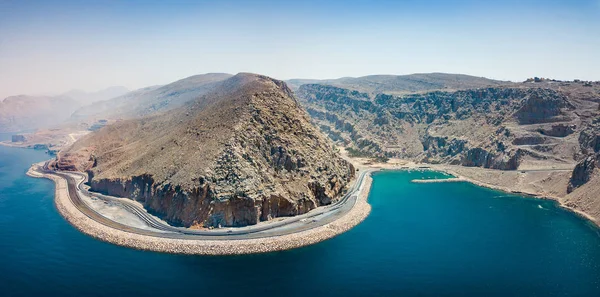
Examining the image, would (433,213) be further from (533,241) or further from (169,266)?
(169,266)

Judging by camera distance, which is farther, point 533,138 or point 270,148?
point 533,138

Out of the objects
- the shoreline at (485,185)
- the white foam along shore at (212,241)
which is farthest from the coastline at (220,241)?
the shoreline at (485,185)

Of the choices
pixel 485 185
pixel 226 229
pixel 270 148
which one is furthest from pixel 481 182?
pixel 226 229

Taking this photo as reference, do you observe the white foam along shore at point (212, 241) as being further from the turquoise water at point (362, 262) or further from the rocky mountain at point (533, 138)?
the rocky mountain at point (533, 138)

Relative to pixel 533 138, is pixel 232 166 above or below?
below

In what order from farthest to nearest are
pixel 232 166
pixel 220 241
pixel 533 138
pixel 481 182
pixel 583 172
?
pixel 533 138 < pixel 481 182 < pixel 583 172 < pixel 232 166 < pixel 220 241

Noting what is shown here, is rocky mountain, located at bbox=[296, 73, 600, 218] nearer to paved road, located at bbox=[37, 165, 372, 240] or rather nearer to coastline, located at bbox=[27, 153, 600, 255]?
coastline, located at bbox=[27, 153, 600, 255]

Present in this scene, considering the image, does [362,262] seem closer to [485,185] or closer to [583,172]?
[583,172]
